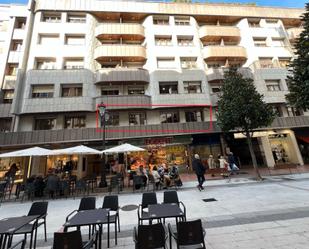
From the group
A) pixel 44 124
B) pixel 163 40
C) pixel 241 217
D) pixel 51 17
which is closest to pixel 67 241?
pixel 241 217

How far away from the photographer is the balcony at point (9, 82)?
18359mm

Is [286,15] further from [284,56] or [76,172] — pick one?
[76,172]

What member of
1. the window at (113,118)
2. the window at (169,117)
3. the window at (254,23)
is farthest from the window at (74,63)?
the window at (254,23)

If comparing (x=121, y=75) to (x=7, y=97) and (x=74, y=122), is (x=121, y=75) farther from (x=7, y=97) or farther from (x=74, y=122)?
(x=7, y=97)

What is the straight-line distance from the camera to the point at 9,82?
18.5 m

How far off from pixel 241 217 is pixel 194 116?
47.5ft

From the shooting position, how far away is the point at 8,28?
2027 centimetres

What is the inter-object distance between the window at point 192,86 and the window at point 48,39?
1581 centimetres

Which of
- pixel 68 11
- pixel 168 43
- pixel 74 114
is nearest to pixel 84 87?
pixel 74 114

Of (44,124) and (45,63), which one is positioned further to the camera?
(45,63)

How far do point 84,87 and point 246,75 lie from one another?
18.6 meters

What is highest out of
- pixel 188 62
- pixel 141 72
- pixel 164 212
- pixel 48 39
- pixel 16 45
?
pixel 48 39

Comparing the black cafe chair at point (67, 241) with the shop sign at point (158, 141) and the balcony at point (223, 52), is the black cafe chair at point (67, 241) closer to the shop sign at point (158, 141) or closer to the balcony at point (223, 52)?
the shop sign at point (158, 141)

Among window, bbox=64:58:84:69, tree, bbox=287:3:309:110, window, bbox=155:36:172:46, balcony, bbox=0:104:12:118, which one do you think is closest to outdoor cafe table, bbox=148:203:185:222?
tree, bbox=287:3:309:110
